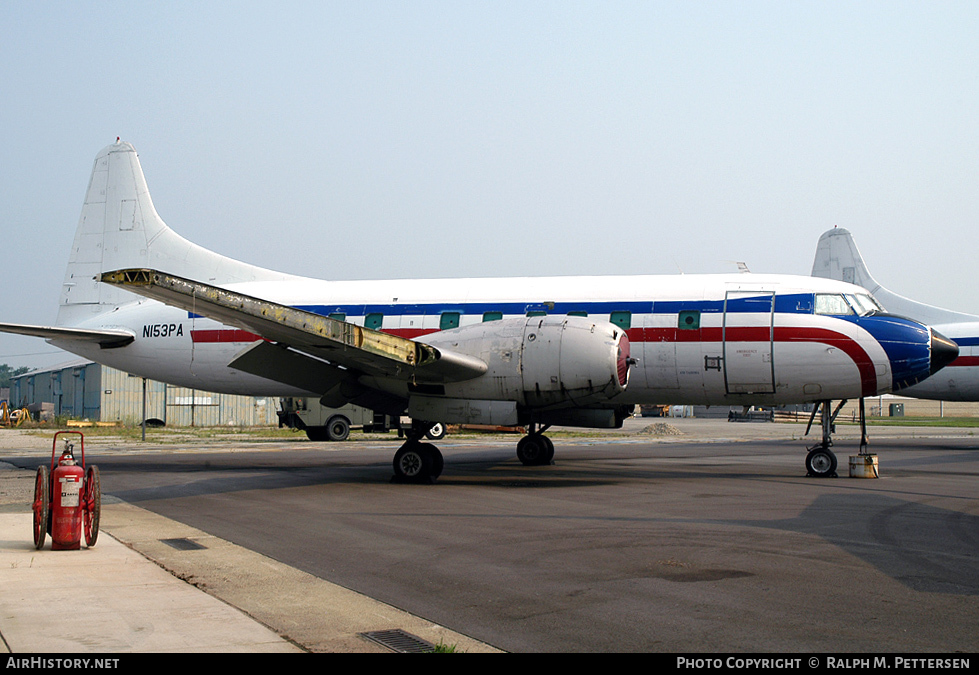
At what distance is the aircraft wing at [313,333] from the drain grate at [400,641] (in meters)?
8.12

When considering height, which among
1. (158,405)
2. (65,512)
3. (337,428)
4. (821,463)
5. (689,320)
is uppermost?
(689,320)

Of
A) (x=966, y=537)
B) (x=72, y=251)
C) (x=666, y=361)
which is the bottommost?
(x=966, y=537)

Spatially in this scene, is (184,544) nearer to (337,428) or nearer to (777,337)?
(777,337)

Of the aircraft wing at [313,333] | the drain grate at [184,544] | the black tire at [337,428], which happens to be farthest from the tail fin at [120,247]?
the black tire at [337,428]

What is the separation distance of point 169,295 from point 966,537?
37.5 feet

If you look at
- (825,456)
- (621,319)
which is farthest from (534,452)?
(825,456)

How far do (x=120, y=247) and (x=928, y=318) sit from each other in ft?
97.3

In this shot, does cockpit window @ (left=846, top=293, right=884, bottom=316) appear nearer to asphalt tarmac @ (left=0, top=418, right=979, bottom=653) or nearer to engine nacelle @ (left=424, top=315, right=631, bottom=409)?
asphalt tarmac @ (left=0, top=418, right=979, bottom=653)

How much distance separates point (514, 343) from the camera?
15.1 meters

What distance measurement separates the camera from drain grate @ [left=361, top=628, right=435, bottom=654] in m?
5.46

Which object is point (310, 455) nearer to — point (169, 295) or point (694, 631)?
point (169, 295)

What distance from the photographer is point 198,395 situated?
61.2 m

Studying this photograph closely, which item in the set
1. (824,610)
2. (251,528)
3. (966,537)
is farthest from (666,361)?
(824,610)

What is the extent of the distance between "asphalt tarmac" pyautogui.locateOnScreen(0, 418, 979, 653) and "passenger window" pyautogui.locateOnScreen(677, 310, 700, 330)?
9.98 ft
